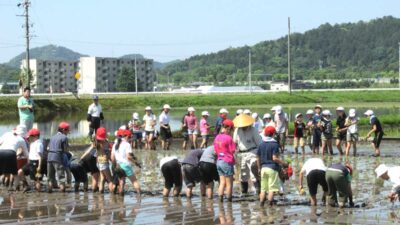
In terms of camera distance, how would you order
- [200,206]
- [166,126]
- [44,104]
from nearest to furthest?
[200,206] < [166,126] < [44,104]

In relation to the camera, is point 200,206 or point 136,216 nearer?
point 136,216

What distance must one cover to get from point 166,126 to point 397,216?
49.7 feet

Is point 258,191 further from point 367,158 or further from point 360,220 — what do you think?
point 367,158

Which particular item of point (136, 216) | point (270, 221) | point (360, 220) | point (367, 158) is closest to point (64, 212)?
point (136, 216)

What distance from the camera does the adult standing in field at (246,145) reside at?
15117 mm

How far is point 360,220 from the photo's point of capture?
38.9 ft

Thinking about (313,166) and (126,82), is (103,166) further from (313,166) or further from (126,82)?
(126,82)

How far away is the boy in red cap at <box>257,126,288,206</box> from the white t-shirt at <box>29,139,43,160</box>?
205 inches

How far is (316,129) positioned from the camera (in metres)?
24.2

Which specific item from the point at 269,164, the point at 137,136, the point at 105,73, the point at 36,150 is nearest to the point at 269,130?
the point at 269,164

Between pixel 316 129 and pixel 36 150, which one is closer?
pixel 36 150

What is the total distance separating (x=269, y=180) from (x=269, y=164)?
30 centimetres

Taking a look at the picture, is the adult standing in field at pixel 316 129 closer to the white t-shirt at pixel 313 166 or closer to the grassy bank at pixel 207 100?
the white t-shirt at pixel 313 166

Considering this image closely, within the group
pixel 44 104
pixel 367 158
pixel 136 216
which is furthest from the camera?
pixel 44 104
